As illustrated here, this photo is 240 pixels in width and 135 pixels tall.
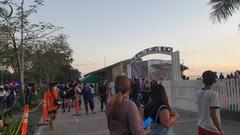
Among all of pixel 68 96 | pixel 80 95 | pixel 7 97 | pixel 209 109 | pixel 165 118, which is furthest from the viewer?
pixel 7 97

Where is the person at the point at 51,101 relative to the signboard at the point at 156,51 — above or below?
below

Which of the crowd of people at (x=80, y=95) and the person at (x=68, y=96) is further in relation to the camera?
the person at (x=68, y=96)

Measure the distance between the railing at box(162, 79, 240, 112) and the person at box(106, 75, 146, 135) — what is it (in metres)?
11.2

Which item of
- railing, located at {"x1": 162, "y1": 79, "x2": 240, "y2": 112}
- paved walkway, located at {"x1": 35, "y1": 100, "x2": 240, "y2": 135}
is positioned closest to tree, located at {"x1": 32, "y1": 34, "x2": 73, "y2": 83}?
railing, located at {"x1": 162, "y1": 79, "x2": 240, "y2": 112}

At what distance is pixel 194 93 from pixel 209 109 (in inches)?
517

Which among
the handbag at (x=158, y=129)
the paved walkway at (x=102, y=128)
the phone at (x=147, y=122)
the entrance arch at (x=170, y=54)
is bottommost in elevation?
the paved walkway at (x=102, y=128)

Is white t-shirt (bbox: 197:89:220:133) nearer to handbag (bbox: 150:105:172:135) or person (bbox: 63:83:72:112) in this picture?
handbag (bbox: 150:105:172:135)

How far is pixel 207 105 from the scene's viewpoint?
661 centimetres

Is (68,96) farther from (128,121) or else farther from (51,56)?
(51,56)

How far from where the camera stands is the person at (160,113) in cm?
575

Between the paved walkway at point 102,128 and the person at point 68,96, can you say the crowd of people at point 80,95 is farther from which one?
the paved walkway at point 102,128

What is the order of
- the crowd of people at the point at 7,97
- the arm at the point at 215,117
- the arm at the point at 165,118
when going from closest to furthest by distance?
the arm at the point at 165,118, the arm at the point at 215,117, the crowd of people at the point at 7,97

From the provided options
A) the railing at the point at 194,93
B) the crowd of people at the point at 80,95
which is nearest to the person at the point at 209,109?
the railing at the point at 194,93

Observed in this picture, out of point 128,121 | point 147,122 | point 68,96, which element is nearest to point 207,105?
point 147,122
